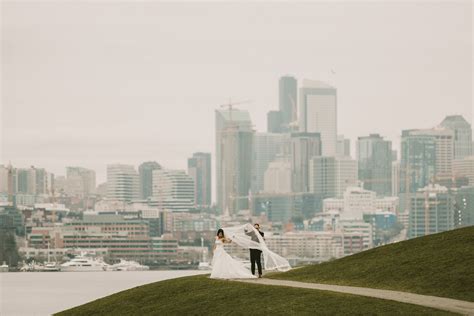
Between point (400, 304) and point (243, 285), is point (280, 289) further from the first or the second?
point (400, 304)

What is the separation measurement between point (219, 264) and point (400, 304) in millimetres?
9335

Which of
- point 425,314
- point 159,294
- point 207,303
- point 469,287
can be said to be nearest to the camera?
point 425,314

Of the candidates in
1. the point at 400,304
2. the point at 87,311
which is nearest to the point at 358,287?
the point at 400,304

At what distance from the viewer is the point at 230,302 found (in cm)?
3219

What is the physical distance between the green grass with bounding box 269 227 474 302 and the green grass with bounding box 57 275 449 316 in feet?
6.61

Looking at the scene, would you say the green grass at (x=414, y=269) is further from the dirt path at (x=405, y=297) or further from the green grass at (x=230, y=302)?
the green grass at (x=230, y=302)

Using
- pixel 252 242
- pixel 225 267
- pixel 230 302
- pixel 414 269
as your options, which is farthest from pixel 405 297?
pixel 225 267

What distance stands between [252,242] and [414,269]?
18.5 ft

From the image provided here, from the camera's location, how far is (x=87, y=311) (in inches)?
1447

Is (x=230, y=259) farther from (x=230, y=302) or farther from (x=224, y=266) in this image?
(x=230, y=302)

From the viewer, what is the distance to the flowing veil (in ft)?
123

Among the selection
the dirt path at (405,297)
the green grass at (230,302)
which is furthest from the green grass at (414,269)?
the green grass at (230,302)

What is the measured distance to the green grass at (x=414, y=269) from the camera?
31.3 metres

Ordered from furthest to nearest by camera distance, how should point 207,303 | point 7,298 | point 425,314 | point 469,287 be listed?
point 7,298 → point 207,303 → point 469,287 → point 425,314
